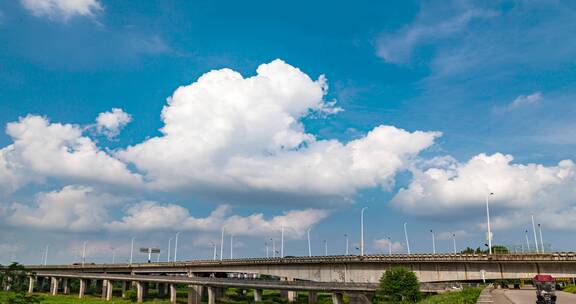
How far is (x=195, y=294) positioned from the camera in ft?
387

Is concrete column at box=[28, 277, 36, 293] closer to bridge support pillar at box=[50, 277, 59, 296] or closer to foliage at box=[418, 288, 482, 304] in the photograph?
bridge support pillar at box=[50, 277, 59, 296]

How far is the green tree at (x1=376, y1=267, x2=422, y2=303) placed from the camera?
6856 centimetres

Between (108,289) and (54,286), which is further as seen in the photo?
(54,286)

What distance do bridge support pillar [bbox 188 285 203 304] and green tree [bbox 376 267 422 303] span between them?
5972cm

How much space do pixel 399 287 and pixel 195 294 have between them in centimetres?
6401

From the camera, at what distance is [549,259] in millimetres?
68125

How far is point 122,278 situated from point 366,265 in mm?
77116

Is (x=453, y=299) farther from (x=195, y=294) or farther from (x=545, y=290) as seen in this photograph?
(x=195, y=294)

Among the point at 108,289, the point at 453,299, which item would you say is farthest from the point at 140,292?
the point at 453,299

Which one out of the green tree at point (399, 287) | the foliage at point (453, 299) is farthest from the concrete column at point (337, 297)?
the foliage at point (453, 299)

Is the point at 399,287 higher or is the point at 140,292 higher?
the point at 399,287

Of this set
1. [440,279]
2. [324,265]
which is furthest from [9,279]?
[440,279]

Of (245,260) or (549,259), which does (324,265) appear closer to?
(245,260)

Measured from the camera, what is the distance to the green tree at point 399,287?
68562 millimetres
